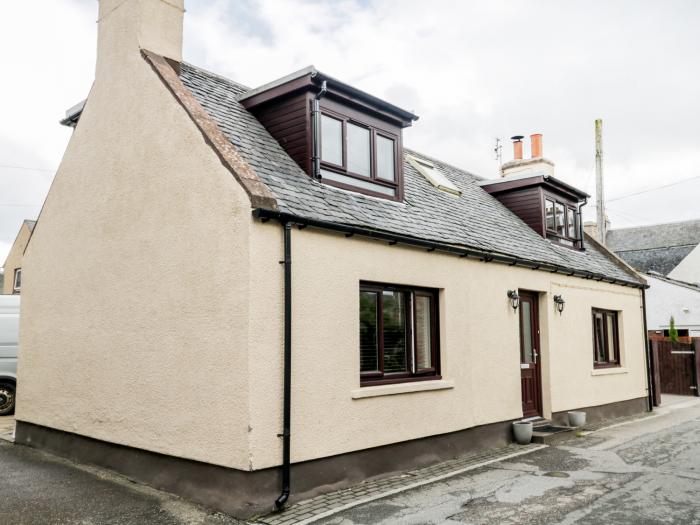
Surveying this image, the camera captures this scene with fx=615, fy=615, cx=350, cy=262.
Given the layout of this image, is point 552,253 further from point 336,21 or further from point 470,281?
point 336,21

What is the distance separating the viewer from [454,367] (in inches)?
402

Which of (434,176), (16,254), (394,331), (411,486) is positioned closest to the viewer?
(411,486)

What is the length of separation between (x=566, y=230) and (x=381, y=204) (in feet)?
27.9

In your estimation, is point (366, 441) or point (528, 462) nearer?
point (366, 441)

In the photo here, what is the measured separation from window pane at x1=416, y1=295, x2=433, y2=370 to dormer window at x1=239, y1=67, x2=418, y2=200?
6.63 feet

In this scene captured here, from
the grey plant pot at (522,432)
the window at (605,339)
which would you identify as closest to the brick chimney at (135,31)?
the grey plant pot at (522,432)

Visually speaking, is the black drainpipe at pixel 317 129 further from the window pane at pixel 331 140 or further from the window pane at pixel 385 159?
the window pane at pixel 385 159

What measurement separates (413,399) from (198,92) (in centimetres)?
610

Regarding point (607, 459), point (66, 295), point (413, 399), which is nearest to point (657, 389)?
point (607, 459)

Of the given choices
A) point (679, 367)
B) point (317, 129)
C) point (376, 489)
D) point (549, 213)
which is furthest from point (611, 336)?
A: point (317, 129)

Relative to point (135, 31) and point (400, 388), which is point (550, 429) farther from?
point (135, 31)

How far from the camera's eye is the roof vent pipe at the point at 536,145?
17906 millimetres

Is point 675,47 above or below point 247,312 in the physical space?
above

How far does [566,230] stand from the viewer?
16.9 meters
